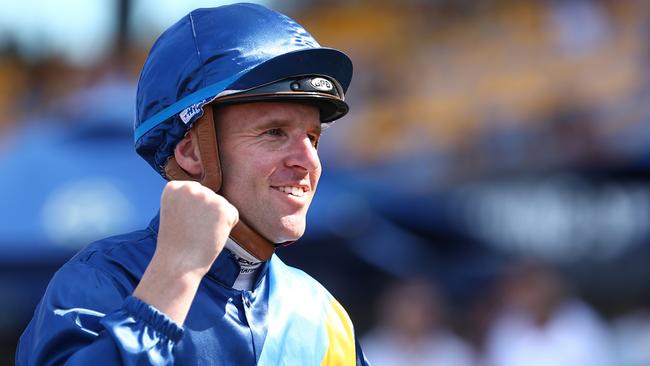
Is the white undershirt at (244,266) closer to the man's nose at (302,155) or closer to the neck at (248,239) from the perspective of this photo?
the neck at (248,239)

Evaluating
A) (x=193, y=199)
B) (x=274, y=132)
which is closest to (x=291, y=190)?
(x=274, y=132)

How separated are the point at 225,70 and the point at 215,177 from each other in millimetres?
220

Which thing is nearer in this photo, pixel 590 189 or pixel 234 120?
pixel 234 120

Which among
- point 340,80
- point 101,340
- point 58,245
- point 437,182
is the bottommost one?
point 58,245

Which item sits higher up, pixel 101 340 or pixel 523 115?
pixel 101 340

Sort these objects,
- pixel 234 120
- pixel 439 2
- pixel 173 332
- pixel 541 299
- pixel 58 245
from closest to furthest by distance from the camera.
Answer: pixel 173 332 < pixel 234 120 < pixel 541 299 < pixel 58 245 < pixel 439 2

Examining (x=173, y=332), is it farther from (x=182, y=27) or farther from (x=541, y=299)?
(x=541, y=299)

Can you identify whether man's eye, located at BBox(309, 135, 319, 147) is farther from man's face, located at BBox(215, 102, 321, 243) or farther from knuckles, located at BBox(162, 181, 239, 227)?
knuckles, located at BBox(162, 181, 239, 227)

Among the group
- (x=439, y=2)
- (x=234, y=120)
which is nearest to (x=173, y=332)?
(x=234, y=120)

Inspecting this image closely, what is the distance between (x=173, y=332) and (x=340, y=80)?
74 centimetres

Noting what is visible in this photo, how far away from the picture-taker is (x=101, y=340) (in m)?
2.06

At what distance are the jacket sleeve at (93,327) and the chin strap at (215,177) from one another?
0.27 metres

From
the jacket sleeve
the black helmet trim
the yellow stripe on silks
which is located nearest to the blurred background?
the yellow stripe on silks

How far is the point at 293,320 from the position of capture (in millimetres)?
2559
